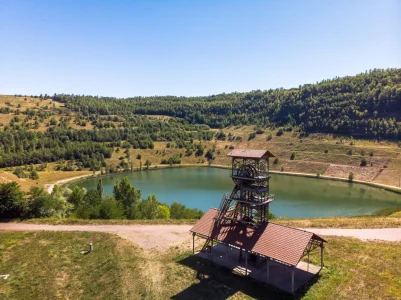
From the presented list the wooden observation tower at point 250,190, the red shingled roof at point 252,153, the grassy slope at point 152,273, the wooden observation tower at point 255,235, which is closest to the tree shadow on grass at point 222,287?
the grassy slope at point 152,273

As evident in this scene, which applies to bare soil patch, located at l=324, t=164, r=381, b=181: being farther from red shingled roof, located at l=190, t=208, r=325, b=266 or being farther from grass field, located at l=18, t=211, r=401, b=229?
red shingled roof, located at l=190, t=208, r=325, b=266

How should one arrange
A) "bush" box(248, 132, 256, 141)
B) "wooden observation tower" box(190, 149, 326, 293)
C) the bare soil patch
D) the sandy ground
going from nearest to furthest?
"wooden observation tower" box(190, 149, 326, 293) → the sandy ground → the bare soil patch → "bush" box(248, 132, 256, 141)

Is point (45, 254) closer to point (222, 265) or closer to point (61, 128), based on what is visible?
point (222, 265)

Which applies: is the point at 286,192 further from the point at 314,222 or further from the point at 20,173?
the point at 20,173

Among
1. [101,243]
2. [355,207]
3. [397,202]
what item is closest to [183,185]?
[355,207]

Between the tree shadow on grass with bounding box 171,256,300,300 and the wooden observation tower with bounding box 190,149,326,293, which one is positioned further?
the wooden observation tower with bounding box 190,149,326,293

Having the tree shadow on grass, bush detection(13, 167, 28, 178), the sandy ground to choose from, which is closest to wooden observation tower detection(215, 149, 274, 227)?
the tree shadow on grass
